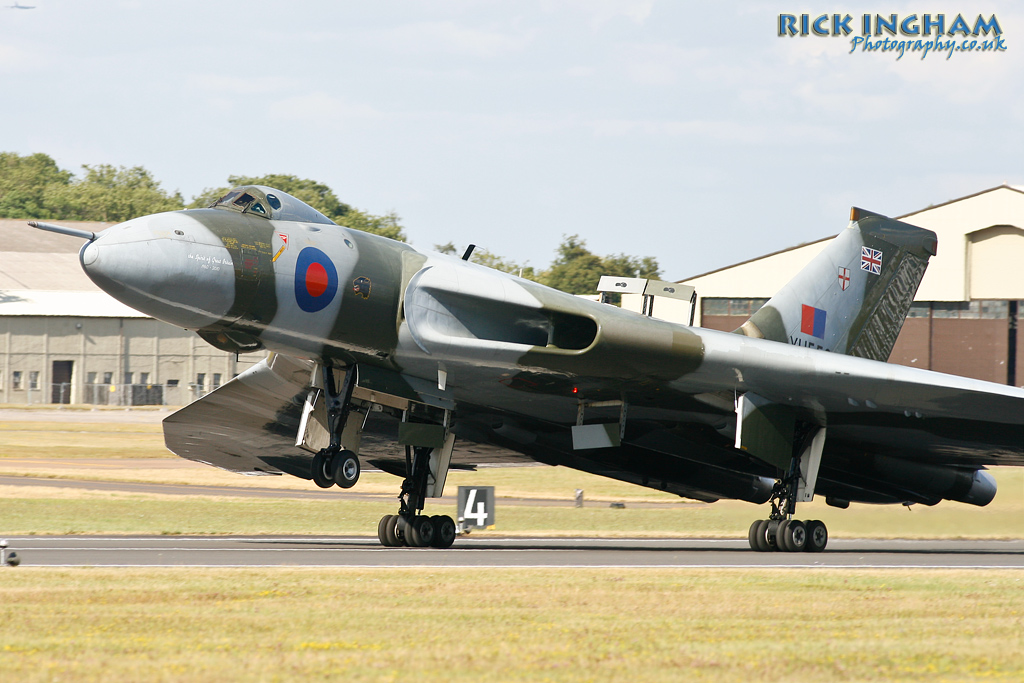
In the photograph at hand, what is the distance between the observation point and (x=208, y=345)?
62.3m

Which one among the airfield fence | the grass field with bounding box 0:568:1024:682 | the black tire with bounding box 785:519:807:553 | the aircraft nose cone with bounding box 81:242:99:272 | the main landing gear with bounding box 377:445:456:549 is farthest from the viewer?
the airfield fence

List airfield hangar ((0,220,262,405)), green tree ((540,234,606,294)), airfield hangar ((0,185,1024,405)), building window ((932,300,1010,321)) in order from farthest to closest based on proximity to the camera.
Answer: green tree ((540,234,606,294)), airfield hangar ((0,220,262,405)), building window ((932,300,1010,321)), airfield hangar ((0,185,1024,405))

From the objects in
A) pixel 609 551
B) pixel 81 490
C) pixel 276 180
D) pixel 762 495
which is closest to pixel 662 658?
pixel 609 551

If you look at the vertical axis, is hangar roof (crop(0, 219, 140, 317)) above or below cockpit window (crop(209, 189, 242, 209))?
above

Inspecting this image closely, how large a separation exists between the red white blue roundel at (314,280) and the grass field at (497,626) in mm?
3323

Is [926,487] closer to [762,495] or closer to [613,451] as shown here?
[762,495]

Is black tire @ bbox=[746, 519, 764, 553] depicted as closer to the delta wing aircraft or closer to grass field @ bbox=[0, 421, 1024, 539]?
the delta wing aircraft

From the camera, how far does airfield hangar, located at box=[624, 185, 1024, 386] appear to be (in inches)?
1911

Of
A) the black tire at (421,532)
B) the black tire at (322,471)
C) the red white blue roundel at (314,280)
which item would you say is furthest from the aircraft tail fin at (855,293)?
the black tire at (322,471)

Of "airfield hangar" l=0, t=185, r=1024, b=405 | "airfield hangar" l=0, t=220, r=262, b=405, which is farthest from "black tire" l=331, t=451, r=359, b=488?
"airfield hangar" l=0, t=220, r=262, b=405

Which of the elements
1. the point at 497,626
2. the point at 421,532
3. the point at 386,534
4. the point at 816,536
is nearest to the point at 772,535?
the point at 816,536

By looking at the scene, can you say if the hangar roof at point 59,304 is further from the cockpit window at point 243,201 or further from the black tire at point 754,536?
the cockpit window at point 243,201

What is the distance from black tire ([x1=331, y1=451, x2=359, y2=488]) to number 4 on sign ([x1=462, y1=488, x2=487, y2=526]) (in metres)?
7.59

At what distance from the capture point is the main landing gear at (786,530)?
17.7m
